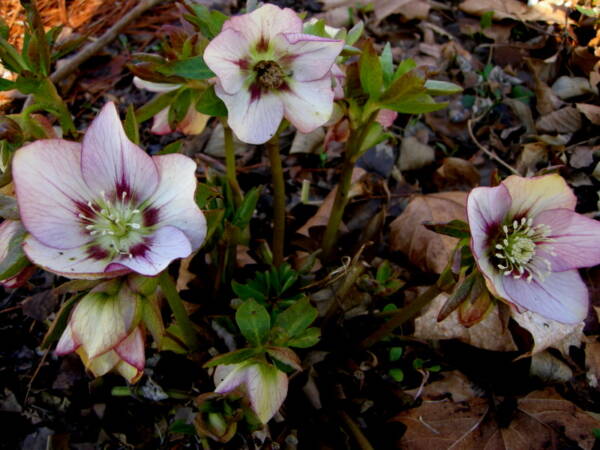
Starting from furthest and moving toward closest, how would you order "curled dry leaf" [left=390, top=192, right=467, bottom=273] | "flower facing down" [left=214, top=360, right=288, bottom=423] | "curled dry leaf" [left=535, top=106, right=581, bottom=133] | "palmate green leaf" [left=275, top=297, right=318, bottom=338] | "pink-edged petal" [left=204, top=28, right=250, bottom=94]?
"curled dry leaf" [left=535, top=106, right=581, bottom=133] → "curled dry leaf" [left=390, top=192, right=467, bottom=273] → "palmate green leaf" [left=275, top=297, right=318, bottom=338] → "flower facing down" [left=214, top=360, right=288, bottom=423] → "pink-edged petal" [left=204, top=28, right=250, bottom=94]

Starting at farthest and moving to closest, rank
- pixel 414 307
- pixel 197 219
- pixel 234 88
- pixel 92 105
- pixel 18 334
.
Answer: pixel 92 105 < pixel 18 334 < pixel 414 307 < pixel 234 88 < pixel 197 219

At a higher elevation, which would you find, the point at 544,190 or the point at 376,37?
the point at 544,190

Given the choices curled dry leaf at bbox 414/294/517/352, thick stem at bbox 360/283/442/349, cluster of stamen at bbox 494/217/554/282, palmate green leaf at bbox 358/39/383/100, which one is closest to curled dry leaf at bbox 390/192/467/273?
curled dry leaf at bbox 414/294/517/352

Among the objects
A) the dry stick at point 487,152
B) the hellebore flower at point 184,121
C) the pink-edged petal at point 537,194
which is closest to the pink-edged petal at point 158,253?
the hellebore flower at point 184,121

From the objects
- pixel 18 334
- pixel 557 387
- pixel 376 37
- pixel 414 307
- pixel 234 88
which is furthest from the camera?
pixel 376 37

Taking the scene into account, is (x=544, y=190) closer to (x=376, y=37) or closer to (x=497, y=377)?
(x=497, y=377)

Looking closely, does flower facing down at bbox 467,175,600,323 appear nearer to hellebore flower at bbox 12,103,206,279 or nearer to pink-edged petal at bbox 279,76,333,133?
pink-edged petal at bbox 279,76,333,133

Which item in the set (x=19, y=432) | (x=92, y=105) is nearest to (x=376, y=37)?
(x=92, y=105)
